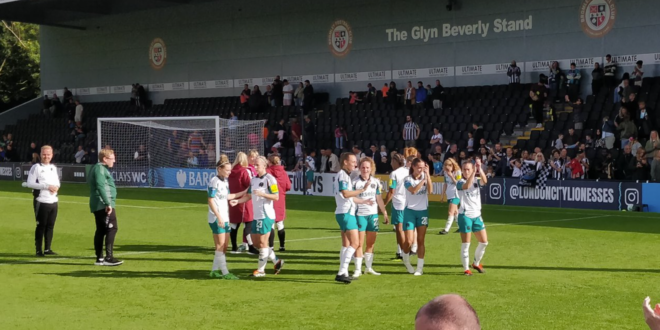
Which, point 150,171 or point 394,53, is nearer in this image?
point 150,171

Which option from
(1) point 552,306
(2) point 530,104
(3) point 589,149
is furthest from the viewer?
(2) point 530,104

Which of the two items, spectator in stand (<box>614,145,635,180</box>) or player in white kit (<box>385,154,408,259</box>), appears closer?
player in white kit (<box>385,154,408,259</box>)

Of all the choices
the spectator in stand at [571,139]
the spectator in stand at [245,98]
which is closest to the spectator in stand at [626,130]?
the spectator in stand at [571,139]

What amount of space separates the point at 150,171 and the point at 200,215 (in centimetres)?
1192

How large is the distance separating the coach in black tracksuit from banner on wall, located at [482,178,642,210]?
14816mm

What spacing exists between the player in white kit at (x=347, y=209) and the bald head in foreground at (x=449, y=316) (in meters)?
9.25

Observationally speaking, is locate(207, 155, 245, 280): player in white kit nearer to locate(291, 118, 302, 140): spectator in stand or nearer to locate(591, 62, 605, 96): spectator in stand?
locate(591, 62, 605, 96): spectator in stand

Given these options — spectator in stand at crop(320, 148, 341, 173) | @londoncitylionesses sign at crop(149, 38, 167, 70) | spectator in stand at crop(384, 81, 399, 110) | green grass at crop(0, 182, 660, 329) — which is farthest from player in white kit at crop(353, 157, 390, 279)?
@londoncitylionesses sign at crop(149, 38, 167, 70)

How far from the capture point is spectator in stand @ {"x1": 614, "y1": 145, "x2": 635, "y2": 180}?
24.7 meters

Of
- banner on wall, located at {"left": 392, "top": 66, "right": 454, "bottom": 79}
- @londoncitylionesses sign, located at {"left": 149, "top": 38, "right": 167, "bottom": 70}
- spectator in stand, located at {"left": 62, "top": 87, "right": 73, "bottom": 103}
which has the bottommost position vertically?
banner on wall, located at {"left": 392, "top": 66, "right": 454, "bottom": 79}

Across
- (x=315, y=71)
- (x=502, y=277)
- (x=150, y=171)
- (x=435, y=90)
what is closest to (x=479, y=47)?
(x=435, y=90)

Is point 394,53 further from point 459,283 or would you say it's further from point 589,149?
point 459,283

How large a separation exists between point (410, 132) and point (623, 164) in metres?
Answer: 9.34

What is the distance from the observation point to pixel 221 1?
146 feet
